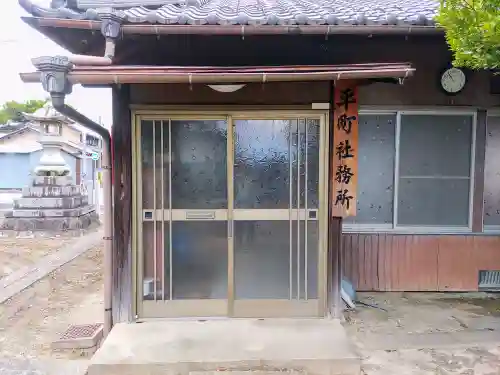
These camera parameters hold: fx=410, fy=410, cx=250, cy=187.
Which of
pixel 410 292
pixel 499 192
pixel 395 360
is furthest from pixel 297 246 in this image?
pixel 499 192

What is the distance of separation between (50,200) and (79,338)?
10.2m

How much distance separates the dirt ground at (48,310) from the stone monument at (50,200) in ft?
18.2

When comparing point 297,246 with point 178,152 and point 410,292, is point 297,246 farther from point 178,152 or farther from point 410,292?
point 410,292

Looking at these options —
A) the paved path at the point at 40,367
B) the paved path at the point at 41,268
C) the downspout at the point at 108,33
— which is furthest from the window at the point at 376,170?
the paved path at the point at 41,268

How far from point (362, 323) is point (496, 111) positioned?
337 cm

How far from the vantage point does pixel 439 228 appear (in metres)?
5.70

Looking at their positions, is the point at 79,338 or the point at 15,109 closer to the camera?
the point at 79,338

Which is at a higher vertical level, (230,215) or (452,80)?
(452,80)

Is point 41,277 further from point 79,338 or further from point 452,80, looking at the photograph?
point 452,80

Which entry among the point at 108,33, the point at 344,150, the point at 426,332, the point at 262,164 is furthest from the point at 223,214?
the point at 426,332

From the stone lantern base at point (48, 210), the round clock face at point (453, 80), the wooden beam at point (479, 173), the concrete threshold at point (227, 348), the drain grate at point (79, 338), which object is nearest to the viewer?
the concrete threshold at point (227, 348)

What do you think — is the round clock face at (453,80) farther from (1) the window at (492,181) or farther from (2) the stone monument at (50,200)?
(2) the stone monument at (50,200)

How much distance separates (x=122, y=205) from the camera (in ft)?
14.6

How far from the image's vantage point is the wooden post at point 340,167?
4449 mm
